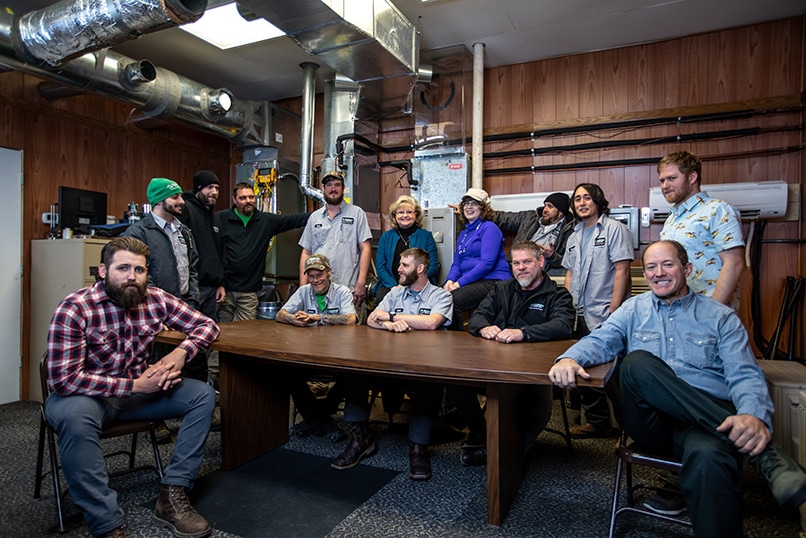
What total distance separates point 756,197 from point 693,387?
3019mm

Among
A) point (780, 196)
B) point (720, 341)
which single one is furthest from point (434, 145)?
point (720, 341)

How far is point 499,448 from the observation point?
74.4 inches

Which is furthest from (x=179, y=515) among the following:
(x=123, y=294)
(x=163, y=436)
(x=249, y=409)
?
(x=163, y=436)

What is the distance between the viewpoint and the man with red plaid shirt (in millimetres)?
1754

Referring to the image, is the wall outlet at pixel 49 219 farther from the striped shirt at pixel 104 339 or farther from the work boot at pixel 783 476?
the work boot at pixel 783 476

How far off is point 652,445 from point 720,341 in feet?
1.36

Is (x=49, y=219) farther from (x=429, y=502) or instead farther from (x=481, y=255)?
(x=429, y=502)

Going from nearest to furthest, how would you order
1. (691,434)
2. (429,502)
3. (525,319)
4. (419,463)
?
(691,434) < (429,502) < (419,463) < (525,319)

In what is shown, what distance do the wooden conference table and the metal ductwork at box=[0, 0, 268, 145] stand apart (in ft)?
5.87

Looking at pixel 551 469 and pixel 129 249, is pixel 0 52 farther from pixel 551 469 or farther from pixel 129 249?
pixel 551 469

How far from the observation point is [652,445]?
1.66 meters

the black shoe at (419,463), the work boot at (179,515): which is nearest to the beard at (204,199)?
the work boot at (179,515)

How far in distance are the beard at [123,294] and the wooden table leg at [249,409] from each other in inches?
22.4

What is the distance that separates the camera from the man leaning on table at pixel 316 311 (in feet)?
9.54
